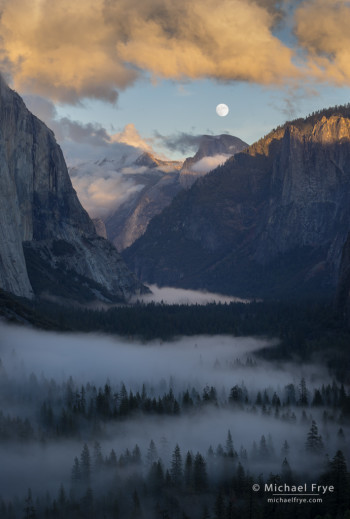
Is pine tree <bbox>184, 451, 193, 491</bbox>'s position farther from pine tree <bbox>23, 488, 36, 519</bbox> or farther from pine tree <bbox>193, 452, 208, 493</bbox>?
pine tree <bbox>23, 488, 36, 519</bbox>

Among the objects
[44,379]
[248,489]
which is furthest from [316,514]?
[44,379]

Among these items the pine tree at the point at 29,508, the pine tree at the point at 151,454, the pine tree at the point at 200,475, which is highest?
the pine tree at the point at 151,454

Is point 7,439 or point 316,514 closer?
point 316,514

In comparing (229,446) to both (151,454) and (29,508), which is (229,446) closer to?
(151,454)

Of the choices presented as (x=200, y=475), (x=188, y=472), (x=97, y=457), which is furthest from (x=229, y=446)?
(x=97, y=457)

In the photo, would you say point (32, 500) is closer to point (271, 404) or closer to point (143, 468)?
point (143, 468)

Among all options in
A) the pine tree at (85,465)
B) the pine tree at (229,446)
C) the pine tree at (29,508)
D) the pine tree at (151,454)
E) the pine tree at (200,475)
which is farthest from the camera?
the pine tree at (229,446)

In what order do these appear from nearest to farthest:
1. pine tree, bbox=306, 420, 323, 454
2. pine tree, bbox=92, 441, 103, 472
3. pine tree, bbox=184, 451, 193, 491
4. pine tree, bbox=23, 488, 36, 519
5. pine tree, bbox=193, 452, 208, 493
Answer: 1. pine tree, bbox=23, 488, 36, 519
2. pine tree, bbox=193, 452, 208, 493
3. pine tree, bbox=184, 451, 193, 491
4. pine tree, bbox=92, 441, 103, 472
5. pine tree, bbox=306, 420, 323, 454

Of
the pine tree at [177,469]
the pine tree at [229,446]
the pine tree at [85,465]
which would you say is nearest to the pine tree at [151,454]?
the pine tree at [177,469]

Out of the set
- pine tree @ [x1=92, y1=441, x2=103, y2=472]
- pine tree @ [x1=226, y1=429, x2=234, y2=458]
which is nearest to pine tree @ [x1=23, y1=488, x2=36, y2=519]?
pine tree @ [x1=92, y1=441, x2=103, y2=472]

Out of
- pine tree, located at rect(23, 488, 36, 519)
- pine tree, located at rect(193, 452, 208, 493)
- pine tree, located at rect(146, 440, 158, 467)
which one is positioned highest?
pine tree, located at rect(146, 440, 158, 467)

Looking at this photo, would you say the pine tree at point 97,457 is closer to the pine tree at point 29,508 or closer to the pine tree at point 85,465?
the pine tree at point 85,465
